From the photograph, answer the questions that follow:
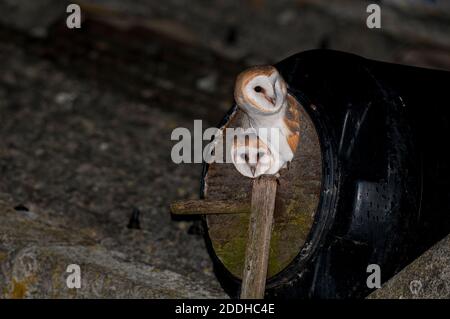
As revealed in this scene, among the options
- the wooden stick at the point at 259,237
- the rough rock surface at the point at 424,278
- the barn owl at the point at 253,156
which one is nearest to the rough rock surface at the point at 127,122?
the rough rock surface at the point at 424,278

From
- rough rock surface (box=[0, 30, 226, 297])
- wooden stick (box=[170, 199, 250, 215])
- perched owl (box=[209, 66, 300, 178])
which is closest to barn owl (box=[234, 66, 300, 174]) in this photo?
perched owl (box=[209, 66, 300, 178])

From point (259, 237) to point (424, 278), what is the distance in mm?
427

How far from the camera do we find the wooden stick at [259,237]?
7.29 feet

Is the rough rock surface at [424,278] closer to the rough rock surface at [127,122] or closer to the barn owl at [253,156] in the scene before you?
the rough rock surface at [127,122]

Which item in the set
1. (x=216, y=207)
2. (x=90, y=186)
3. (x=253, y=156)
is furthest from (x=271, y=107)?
(x=90, y=186)

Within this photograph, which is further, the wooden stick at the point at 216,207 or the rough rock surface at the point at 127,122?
the rough rock surface at the point at 127,122

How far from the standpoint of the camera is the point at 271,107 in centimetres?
217

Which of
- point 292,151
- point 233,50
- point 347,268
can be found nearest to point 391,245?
point 347,268

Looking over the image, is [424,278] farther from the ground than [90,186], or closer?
closer

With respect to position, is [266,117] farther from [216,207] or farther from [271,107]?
[216,207]

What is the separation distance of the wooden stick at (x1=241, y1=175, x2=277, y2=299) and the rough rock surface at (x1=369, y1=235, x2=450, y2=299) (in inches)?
12.5

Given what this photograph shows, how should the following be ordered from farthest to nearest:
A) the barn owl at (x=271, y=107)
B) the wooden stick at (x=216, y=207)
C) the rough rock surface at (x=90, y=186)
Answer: the rough rock surface at (x=90, y=186) → the wooden stick at (x=216, y=207) → the barn owl at (x=271, y=107)

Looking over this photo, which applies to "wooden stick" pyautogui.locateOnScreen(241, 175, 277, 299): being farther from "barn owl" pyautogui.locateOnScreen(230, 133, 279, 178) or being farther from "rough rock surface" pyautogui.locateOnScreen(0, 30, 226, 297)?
"rough rock surface" pyautogui.locateOnScreen(0, 30, 226, 297)
